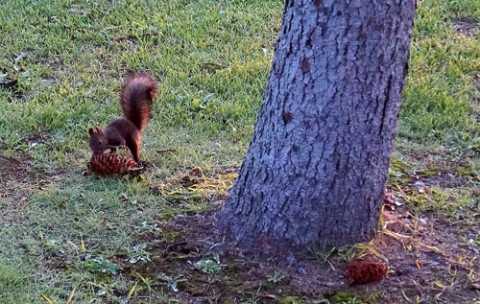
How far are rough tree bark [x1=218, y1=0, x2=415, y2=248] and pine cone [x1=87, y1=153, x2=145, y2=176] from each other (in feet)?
2.93

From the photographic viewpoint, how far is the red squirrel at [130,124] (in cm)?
427

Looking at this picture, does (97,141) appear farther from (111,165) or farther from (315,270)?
(315,270)

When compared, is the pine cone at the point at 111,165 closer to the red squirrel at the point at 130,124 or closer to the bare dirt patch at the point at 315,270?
the red squirrel at the point at 130,124

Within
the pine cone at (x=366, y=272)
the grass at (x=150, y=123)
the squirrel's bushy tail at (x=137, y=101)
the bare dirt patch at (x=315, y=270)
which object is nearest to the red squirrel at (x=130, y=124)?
the squirrel's bushy tail at (x=137, y=101)

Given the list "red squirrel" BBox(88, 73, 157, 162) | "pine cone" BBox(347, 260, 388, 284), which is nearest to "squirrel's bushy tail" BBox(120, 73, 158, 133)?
"red squirrel" BBox(88, 73, 157, 162)

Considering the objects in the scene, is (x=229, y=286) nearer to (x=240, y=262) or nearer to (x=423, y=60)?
(x=240, y=262)

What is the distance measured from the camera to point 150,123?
4.98m

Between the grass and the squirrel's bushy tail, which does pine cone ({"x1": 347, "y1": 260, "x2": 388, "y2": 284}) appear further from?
the squirrel's bushy tail

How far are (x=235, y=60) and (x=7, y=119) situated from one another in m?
1.79

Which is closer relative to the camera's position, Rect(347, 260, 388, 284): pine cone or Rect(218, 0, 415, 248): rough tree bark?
Rect(218, 0, 415, 248): rough tree bark

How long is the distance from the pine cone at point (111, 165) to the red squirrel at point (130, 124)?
61 mm

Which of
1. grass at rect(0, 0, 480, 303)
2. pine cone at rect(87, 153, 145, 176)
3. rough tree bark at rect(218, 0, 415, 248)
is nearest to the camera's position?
rough tree bark at rect(218, 0, 415, 248)

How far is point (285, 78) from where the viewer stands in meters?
3.28

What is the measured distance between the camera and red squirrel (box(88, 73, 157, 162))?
4266mm
